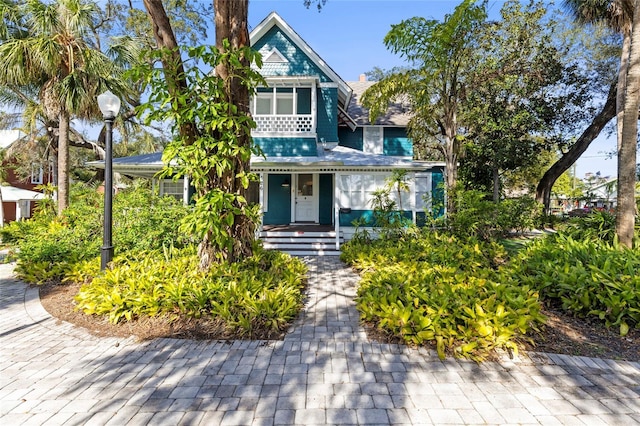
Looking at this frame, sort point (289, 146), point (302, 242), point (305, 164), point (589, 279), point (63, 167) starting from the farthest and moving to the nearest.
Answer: point (289, 146) < point (63, 167) < point (305, 164) < point (302, 242) < point (589, 279)

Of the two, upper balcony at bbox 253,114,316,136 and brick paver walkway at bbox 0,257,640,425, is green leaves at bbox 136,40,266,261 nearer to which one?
brick paver walkway at bbox 0,257,640,425

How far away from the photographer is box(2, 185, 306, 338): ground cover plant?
4059 mm

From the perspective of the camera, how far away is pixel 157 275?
4898 millimetres

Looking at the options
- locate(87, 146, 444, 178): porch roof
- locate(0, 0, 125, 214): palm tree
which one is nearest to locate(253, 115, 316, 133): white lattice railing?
locate(87, 146, 444, 178): porch roof

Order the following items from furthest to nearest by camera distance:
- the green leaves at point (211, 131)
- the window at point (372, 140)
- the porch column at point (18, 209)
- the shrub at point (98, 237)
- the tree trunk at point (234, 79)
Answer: the porch column at point (18, 209) < the window at point (372, 140) < the shrub at point (98, 237) < the tree trunk at point (234, 79) < the green leaves at point (211, 131)

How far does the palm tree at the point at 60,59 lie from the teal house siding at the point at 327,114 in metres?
7.10

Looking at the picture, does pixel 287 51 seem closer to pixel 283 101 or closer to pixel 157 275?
pixel 283 101

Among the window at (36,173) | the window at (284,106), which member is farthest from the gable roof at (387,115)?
the window at (36,173)

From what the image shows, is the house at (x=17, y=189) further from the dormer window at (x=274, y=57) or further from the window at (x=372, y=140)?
the window at (x=372, y=140)

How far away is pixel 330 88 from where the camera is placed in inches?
475

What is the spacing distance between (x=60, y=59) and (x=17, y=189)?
18907 millimetres

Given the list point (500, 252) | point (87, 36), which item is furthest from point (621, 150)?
point (87, 36)

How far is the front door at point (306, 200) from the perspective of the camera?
1233 centimetres

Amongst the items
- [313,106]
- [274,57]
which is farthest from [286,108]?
[274,57]
